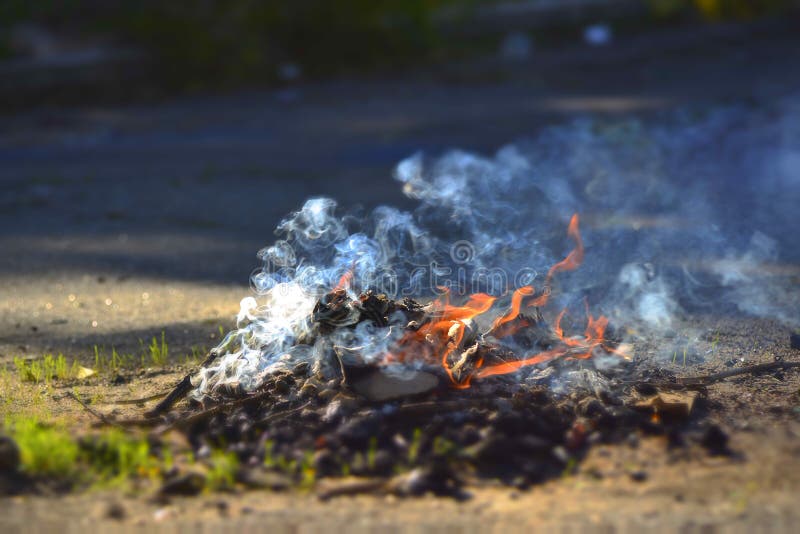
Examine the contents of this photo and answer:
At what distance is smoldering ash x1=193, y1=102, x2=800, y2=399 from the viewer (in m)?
4.03

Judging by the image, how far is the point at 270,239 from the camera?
6500 millimetres

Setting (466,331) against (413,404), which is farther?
(466,331)

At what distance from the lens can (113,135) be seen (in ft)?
33.0

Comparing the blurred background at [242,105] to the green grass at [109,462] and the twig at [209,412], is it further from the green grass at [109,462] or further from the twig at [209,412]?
the green grass at [109,462]

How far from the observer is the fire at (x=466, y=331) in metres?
3.87

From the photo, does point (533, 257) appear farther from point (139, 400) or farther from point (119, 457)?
point (119, 457)

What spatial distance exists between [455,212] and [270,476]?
337 centimetres

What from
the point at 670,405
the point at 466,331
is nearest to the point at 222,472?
the point at 466,331

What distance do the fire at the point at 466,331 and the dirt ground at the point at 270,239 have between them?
48cm

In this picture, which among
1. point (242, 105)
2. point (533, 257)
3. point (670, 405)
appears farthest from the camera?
point (242, 105)

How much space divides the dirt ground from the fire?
48cm

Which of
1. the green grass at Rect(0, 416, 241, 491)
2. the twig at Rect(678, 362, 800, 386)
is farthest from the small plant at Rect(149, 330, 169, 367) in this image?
the twig at Rect(678, 362, 800, 386)

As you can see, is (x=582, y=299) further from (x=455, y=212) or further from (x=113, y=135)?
(x=113, y=135)

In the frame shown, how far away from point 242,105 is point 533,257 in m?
6.65
